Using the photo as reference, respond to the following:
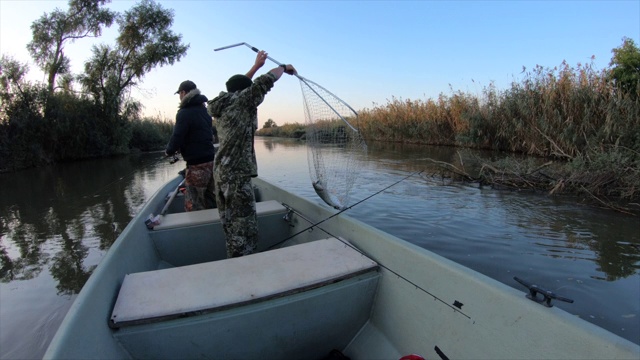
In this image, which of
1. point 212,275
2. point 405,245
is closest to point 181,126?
point 212,275

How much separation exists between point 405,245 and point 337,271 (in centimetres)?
44

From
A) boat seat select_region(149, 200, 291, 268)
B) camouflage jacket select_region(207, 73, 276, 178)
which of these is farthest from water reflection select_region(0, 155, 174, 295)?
camouflage jacket select_region(207, 73, 276, 178)

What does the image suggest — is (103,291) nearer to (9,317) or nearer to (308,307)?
(308,307)

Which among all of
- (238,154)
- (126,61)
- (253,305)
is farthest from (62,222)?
(126,61)

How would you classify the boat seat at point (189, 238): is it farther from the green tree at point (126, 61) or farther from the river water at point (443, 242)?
the green tree at point (126, 61)

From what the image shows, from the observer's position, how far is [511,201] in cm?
668

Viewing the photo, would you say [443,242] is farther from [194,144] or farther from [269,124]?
[269,124]

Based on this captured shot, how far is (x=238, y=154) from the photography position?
2775 millimetres

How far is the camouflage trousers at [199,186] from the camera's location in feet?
12.9

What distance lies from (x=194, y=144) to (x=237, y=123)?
1313mm

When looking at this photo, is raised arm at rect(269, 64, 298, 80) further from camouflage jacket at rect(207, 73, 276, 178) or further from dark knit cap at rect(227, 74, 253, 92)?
dark knit cap at rect(227, 74, 253, 92)

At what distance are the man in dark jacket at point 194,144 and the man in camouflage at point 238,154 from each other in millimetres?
919

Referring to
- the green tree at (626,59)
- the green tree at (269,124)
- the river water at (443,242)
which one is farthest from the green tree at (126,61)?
the green tree at (269,124)

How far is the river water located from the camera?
3203 millimetres
